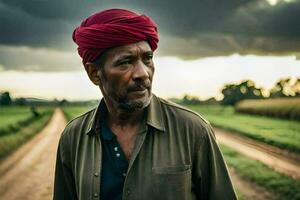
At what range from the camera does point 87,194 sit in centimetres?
258

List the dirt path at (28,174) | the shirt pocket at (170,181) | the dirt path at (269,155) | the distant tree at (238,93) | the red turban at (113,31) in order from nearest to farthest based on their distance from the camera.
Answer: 1. the shirt pocket at (170,181)
2. the red turban at (113,31)
3. the dirt path at (28,174)
4. the dirt path at (269,155)
5. the distant tree at (238,93)

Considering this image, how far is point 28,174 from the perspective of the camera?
1134cm

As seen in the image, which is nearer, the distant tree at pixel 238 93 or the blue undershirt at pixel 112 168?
the blue undershirt at pixel 112 168

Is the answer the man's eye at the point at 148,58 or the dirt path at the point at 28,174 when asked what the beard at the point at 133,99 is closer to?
the man's eye at the point at 148,58

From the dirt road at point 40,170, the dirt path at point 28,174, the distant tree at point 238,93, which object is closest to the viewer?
the dirt road at point 40,170

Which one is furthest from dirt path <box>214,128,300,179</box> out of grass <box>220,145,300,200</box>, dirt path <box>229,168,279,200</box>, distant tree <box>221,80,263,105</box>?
distant tree <box>221,80,263,105</box>

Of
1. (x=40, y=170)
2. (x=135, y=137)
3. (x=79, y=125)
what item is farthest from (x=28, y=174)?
(x=135, y=137)

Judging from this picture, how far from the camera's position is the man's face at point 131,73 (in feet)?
8.41

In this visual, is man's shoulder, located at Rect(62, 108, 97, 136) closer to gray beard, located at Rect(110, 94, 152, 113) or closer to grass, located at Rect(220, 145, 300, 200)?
gray beard, located at Rect(110, 94, 152, 113)

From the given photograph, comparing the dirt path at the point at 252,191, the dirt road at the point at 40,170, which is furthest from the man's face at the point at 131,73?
the dirt road at the point at 40,170

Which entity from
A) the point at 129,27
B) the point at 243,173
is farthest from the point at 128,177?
the point at 243,173

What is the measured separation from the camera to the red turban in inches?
100

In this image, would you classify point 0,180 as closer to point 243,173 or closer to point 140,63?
point 243,173

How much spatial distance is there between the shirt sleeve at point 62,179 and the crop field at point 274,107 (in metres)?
25.1
